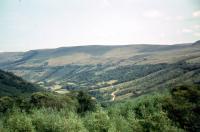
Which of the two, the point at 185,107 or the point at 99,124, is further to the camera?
the point at 185,107

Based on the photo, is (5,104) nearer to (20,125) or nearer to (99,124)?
(20,125)

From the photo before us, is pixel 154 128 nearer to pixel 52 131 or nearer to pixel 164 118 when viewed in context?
pixel 164 118

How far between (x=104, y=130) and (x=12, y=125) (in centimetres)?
2562

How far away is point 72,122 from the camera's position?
3627 inches

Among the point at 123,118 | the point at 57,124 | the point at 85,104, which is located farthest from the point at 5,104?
the point at 57,124

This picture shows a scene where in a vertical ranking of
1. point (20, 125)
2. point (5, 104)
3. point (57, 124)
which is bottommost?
point (5, 104)

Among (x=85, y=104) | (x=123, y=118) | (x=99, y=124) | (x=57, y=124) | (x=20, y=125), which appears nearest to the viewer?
(x=20, y=125)

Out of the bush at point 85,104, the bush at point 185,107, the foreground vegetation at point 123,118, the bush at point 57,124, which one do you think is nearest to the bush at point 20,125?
the foreground vegetation at point 123,118

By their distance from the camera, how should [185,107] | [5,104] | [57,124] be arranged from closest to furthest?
[57,124] → [185,107] → [5,104]

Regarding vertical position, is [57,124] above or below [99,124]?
above

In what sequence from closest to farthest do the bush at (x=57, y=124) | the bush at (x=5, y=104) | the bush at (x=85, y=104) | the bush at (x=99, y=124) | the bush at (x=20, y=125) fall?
1. the bush at (x=20, y=125)
2. the bush at (x=57, y=124)
3. the bush at (x=99, y=124)
4. the bush at (x=5, y=104)
5. the bush at (x=85, y=104)

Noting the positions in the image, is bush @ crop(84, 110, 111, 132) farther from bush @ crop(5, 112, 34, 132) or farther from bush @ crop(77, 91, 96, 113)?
bush @ crop(77, 91, 96, 113)

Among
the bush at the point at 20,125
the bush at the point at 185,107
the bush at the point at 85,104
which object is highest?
the bush at the point at 20,125

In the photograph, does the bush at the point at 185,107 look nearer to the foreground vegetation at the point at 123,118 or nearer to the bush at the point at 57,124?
the foreground vegetation at the point at 123,118
